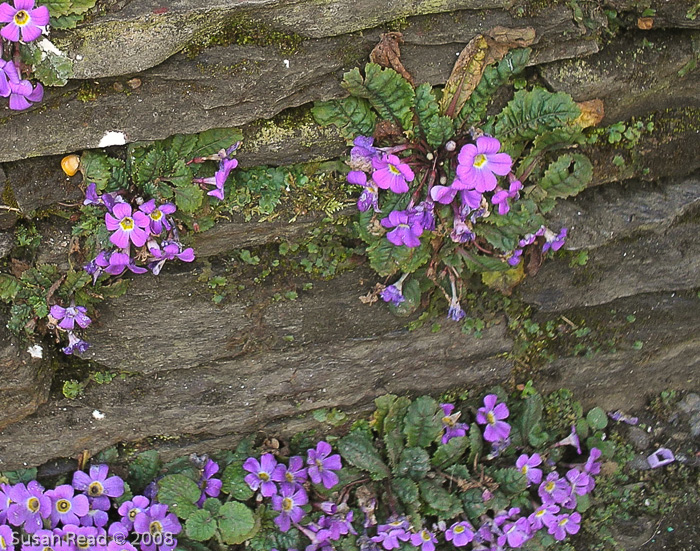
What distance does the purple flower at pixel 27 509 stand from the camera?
356cm

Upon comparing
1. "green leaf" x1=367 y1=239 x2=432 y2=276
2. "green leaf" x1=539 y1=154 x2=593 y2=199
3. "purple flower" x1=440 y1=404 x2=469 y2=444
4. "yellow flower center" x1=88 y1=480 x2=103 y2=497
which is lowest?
"purple flower" x1=440 y1=404 x2=469 y2=444

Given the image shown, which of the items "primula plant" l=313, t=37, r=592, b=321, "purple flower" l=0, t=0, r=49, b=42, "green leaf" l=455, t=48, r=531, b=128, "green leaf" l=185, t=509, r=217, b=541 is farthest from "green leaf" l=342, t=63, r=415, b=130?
"green leaf" l=185, t=509, r=217, b=541

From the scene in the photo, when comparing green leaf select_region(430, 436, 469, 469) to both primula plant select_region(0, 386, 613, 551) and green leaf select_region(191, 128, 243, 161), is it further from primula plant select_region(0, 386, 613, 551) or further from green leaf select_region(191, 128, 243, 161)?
green leaf select_region(191, 128, 243, 161)

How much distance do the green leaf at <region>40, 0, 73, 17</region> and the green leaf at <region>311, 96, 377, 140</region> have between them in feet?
3.72

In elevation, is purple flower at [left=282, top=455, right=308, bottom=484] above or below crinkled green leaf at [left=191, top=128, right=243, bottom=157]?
below

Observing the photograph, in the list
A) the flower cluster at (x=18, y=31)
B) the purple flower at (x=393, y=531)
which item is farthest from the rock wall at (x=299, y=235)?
the purple flower at (x=393, y=531)

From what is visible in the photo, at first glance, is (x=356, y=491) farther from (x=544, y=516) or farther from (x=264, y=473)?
(x=544, y=516)

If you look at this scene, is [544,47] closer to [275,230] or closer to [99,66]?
[275,230]

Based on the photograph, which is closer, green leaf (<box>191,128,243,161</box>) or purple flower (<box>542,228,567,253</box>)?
green leaf (<box>191,128,243,161</box>)

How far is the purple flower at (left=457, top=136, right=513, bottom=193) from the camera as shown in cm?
302

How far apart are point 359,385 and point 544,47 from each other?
214cm

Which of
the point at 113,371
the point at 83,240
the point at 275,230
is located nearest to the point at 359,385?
the point at 275,230

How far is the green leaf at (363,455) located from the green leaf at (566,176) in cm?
184

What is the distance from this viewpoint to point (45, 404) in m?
3.61
